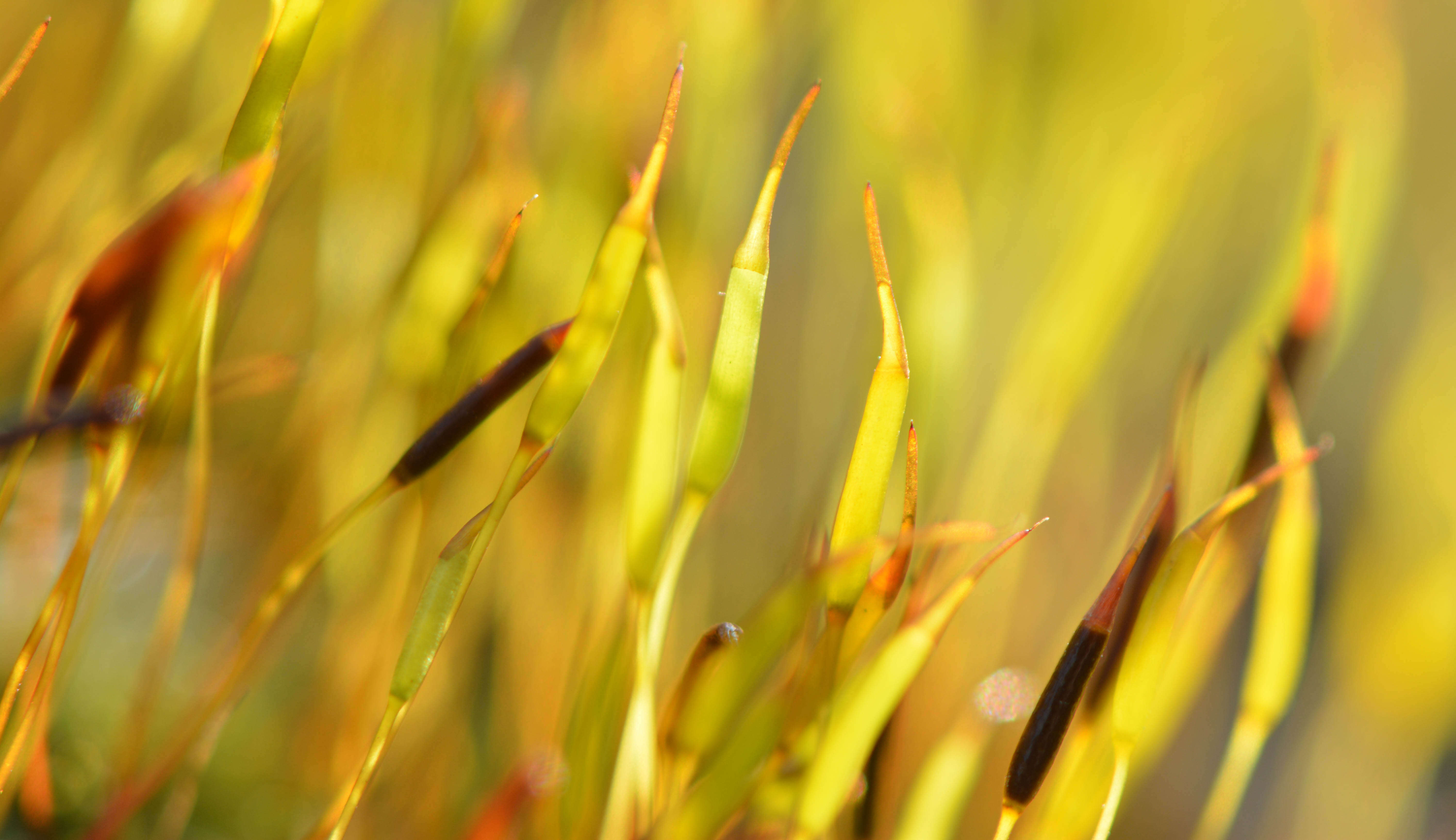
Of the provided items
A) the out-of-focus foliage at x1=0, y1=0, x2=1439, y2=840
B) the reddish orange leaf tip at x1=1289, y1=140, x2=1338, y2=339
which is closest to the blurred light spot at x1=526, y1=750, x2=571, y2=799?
the out-of-focus foliage at x1=0, y1=0, x2=1439, y2=840

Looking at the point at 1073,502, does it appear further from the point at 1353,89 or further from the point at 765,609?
the point at 765,609

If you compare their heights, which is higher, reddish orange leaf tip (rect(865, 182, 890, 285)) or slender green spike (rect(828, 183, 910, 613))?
reddish orange leaf tip (rect(865, 182, 890, 285))

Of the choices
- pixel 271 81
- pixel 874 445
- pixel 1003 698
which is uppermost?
pixel 271 81

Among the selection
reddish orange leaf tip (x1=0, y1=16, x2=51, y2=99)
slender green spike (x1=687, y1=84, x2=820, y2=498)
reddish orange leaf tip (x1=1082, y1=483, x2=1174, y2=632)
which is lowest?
reddish orange leaf tip (x1=1082, y1=483, x2=1174, y2=632)

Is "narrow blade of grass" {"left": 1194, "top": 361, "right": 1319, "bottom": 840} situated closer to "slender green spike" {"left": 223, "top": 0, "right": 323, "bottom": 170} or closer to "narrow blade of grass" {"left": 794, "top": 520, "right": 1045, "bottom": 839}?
"narrow blade of grass" {"left": 794, "top": 520, "right": 1045, "bottom": 839}

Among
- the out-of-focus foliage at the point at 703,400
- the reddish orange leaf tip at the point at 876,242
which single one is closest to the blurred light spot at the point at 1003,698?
the out-of-focus foliage at the point at 703,400

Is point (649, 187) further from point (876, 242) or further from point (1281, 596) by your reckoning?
point (1281, 596)

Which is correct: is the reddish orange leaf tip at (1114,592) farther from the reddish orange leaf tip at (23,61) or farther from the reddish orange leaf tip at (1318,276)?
the reddish orange leaf tip at (23,61)

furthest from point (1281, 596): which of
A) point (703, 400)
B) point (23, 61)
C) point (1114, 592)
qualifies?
point (23, 61)
